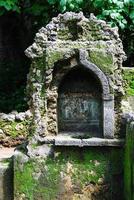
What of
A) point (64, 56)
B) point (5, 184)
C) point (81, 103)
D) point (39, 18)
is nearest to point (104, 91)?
point (81, 103)

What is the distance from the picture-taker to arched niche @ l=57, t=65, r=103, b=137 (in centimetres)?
605

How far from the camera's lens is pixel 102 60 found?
18.6 feet

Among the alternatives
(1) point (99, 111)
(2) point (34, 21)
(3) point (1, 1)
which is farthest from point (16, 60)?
(1) point (99, 111)

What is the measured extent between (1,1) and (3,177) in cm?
388

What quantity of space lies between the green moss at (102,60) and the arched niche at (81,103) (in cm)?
35

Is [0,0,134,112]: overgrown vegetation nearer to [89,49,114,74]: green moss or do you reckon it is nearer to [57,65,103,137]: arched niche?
[57,65,103,137]: arched niche

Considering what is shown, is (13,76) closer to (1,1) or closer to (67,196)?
(1,1)

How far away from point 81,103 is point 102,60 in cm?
69

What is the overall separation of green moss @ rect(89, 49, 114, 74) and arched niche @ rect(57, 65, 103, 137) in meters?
0.35

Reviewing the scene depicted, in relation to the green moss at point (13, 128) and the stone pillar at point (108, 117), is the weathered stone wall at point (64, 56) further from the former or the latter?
the green moss at point (13, 128)

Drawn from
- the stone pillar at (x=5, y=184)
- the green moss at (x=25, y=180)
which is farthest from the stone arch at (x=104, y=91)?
the stone pillar at (x=5, y=184)

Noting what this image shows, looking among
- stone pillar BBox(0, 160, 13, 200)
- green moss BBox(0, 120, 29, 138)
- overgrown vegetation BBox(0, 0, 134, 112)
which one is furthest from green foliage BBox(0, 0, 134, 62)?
stone pillar BBox(0, 160, 13, 200)

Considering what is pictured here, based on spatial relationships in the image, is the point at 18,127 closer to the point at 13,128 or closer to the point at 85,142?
the point at 13,128

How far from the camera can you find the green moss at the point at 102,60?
5.67 meters
